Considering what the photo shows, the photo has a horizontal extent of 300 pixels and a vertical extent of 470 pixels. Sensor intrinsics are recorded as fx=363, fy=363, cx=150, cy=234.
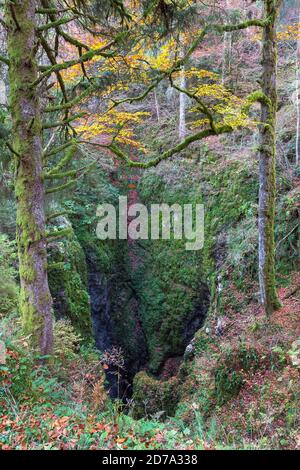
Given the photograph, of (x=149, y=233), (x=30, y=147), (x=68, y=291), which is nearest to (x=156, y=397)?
(x=68, y=291)

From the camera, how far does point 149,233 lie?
14.3 meters

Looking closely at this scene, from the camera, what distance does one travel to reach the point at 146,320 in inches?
540

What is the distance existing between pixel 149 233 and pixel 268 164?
7701mm

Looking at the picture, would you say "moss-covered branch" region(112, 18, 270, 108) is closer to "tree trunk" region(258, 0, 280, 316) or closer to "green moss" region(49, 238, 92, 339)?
"tree trunk" region(258, 0, 280, 316)

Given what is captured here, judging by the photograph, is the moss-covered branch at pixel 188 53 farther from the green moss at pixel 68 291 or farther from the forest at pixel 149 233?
the green moss at pixel 68 291

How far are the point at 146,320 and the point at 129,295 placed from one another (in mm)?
1409

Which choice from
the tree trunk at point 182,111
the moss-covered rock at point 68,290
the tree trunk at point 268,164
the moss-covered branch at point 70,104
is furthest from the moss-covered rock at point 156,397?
the tree trunk at point 182,111

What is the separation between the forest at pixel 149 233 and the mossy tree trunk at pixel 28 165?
0.8 inches

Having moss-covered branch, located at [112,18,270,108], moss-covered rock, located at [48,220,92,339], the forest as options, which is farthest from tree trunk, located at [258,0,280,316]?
moss-covered rock, located at [48,220,92,339]

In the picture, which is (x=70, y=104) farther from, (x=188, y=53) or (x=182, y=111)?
(x=182, y=111)

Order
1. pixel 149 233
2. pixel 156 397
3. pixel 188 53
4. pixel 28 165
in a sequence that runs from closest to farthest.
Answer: pixel 28 165, pixel 188 53, pixel 156 397, pixel 149 233

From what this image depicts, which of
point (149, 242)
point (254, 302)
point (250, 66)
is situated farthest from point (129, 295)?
point (250, 66)

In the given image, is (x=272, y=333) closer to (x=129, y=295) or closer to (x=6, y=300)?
(x=6, y=300)

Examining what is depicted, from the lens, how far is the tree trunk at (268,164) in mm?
6703
